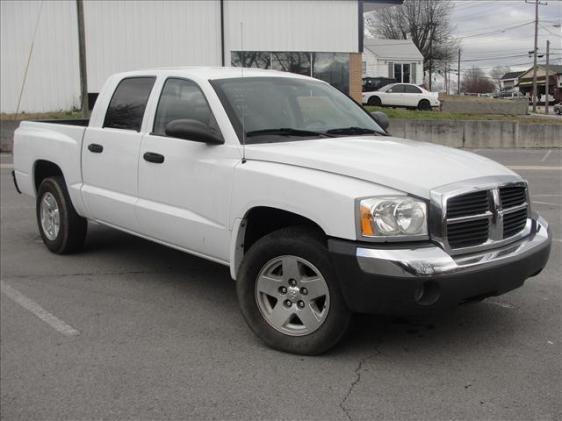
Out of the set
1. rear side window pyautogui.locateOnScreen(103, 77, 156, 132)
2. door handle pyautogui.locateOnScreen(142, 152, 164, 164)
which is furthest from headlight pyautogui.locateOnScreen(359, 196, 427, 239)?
→ rear side window pyautogui.locateOnScreen(103, 77, 156, 132)

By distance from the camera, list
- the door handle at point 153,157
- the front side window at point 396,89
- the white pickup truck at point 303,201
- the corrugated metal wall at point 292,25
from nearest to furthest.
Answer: the white pickup truck at point 303,201 < the door handle at point 153,157 < the corrugated metal wall at point 292,25 < the front side window at point 396,89

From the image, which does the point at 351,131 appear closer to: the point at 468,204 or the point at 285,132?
the point at 285,132

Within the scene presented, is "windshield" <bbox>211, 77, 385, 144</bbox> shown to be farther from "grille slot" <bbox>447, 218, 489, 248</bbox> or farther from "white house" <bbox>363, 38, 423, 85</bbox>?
"white house" <bbox>363, 38, 423, 85</bbox>

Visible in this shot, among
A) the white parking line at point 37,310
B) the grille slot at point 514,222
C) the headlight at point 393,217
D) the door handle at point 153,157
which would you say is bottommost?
the white parking line at point 37,310

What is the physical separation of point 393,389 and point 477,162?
64.3 inches

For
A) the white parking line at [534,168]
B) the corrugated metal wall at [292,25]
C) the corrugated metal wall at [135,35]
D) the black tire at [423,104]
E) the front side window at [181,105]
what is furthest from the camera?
the black tire at [423,104]

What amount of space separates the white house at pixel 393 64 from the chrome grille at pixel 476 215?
4877 centimetres

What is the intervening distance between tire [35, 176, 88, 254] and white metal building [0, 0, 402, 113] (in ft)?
63.0

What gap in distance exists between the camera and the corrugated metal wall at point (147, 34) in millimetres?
25969

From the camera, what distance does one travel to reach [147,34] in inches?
1038

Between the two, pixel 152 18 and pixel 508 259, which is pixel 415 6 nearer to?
pixel 152 18

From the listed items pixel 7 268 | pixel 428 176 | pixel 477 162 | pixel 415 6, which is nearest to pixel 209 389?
pixel 428 176

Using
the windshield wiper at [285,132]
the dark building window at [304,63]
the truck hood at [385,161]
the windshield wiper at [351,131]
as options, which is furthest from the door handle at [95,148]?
the dark building window at [304,63]

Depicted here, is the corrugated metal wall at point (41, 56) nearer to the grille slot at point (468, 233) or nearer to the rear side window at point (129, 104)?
the rear side window at point (129, 104)
